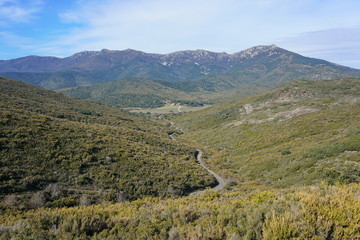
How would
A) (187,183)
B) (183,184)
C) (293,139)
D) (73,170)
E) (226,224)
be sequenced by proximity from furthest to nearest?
(293,139), (187,183), (183,184), (73,170), (226,224)

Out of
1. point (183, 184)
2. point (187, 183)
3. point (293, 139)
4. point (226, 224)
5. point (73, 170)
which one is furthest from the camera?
point (293, 139)

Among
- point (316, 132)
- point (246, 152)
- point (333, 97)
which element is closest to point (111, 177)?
point (246, 152)

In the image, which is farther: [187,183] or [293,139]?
[293,139]

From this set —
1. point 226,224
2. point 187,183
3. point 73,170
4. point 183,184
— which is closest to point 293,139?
point 187,183

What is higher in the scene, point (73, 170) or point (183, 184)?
point (73, 170)

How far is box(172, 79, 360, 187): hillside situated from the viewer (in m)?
19.8

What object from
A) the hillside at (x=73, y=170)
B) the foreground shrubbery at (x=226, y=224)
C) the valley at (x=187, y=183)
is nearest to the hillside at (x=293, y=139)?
the valley at (x=187, y=183)

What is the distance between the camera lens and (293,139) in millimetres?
33469

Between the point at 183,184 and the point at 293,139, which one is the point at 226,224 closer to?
the point at 183,184

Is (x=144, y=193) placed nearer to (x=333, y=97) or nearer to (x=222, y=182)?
(x=222, y=182)

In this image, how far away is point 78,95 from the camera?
190125 mm

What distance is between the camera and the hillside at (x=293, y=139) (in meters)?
19.8

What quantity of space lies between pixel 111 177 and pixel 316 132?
105ft

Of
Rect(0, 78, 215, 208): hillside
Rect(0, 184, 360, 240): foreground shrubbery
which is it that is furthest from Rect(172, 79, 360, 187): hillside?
Rect(0, 184, 360, 240): foreground shrubbery
